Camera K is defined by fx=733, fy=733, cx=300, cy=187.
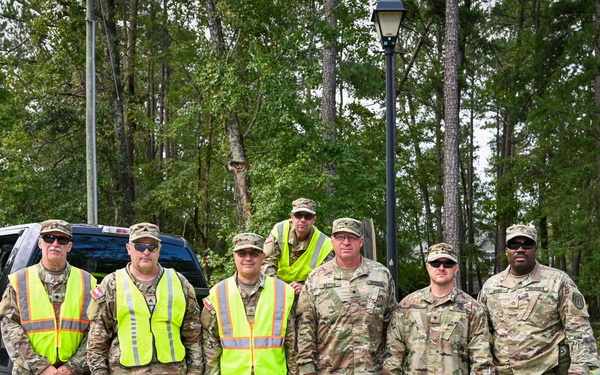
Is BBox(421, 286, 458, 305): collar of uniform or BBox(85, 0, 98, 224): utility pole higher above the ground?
BBox(85, 0, 98, 224): utility pole

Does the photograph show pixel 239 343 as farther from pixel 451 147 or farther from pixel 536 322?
pixel 451 147

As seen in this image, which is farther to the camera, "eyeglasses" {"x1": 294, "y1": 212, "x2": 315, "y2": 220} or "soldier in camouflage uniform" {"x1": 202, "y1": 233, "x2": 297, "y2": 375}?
"eyeglasses" {"x1": 294, "y1": 212, "x2": 315, "y2": 220}

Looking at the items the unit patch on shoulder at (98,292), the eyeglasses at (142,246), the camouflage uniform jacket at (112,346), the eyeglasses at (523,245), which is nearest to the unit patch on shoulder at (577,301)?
the eyeglasses at (523,245)

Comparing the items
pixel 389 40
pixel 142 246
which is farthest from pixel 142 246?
pixel 389 40

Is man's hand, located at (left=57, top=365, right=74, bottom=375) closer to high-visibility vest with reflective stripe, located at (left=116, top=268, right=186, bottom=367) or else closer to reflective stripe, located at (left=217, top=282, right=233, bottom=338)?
high-visibility vest with reflective stripe, located at (left=116, top=268, right=186, bottom=367)

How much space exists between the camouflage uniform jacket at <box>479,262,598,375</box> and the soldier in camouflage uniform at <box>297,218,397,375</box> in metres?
0.93

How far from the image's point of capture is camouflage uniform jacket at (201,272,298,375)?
17.2 ft

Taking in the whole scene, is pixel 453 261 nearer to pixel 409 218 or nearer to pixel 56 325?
pixel 56 325

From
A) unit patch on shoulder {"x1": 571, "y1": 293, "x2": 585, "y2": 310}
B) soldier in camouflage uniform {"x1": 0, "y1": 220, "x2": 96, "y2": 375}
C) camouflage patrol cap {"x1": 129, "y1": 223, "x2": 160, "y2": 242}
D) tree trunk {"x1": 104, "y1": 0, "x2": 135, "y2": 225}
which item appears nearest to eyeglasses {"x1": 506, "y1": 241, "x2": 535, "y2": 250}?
unit patch on shoulder {"x1": 571, "y1": 293, "x2": 585, "y2": 310}

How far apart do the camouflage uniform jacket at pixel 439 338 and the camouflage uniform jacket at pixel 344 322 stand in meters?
0.14

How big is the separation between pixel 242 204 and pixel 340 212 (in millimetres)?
2806

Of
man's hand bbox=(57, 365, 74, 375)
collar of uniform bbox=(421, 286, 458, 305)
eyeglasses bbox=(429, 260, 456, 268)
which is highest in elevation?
eyeglasses bbox=(429, 260, 456, 268)

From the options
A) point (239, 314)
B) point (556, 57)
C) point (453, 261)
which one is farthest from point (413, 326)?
point (556, 57)

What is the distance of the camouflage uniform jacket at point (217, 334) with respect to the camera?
5246mm
